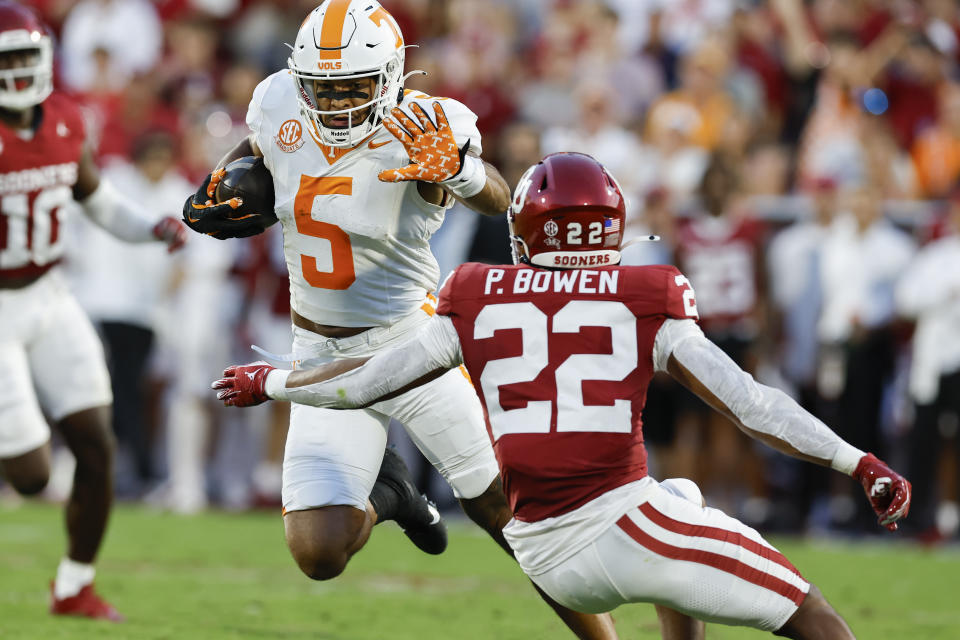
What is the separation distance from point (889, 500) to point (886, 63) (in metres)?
6.91

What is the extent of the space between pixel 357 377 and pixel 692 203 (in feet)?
18.4

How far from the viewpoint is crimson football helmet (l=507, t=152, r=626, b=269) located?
3883 mm

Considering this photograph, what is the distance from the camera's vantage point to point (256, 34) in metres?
11.8

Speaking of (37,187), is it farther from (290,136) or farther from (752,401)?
(752,401)

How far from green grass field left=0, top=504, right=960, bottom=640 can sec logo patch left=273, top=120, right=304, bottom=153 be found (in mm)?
1972

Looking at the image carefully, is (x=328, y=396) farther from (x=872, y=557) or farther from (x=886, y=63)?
(x=886, y=63)

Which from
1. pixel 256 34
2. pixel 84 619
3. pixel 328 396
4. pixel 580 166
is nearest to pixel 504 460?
pixel 328 396

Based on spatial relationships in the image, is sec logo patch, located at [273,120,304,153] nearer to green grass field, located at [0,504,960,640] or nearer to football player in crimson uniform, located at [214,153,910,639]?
football player in crimson uniform, located at [214,153,910,639]

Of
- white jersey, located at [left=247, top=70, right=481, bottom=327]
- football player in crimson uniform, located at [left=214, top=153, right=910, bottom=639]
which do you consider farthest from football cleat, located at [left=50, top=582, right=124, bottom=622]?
football player in crimson uniform, located at [left=214, top=153, right=910, bottom=639]

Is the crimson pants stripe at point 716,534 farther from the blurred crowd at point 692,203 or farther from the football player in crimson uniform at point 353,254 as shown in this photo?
the blurred crowd at point 692,203

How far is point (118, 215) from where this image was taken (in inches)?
243

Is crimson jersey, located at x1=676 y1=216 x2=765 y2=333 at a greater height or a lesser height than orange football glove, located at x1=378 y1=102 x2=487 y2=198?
lesser

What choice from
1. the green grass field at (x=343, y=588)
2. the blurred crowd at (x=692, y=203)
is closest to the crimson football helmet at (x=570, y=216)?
the green grass field at (x=343, y=588)

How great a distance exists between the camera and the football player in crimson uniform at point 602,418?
3.60 metres
